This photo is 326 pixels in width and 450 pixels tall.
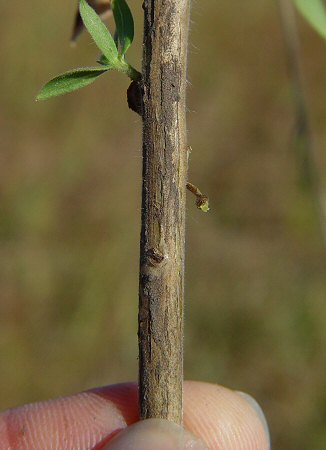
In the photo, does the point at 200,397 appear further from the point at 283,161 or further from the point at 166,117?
the point at 283,161

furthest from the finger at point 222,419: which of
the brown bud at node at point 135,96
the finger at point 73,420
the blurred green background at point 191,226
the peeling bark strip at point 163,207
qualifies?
the blurred green background at point 191,226

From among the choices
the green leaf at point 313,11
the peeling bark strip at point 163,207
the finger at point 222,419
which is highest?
the green leaf at point 313,11

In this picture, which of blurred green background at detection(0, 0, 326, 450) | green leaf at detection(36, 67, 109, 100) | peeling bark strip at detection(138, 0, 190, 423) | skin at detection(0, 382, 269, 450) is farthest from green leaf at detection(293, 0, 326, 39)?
blurred green background at detection(0, 0, 326, 450)

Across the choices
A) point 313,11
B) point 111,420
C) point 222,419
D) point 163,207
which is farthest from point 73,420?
point 313,11

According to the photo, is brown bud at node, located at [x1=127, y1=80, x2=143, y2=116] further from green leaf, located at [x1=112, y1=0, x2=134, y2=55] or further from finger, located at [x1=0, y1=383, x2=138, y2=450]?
finger, located at [x1=0, y1=383, x2=138, y2=450]

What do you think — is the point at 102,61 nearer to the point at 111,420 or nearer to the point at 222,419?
the point at 111,420

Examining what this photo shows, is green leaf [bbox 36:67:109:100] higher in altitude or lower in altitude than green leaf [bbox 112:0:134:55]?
lower

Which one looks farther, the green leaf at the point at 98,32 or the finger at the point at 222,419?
the finger at the point at 222,419

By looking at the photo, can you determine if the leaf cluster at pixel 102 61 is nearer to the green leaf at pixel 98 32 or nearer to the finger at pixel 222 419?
the green leaf at pixel 98 32
